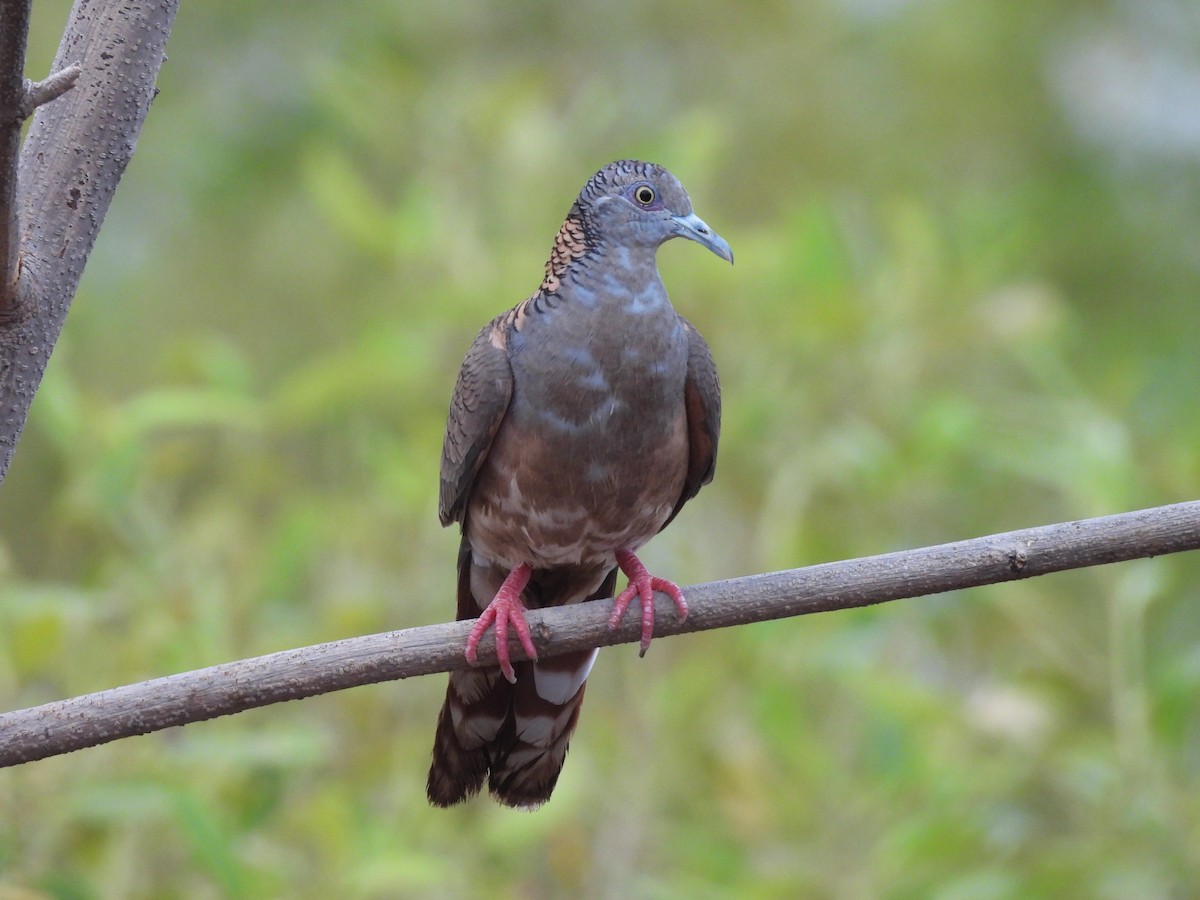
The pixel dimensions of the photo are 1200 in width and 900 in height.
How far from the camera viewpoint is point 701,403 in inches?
123

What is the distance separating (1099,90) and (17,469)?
518cm

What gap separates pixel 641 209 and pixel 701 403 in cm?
43

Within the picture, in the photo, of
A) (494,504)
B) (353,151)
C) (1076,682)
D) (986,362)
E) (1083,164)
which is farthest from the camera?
(1083,164)

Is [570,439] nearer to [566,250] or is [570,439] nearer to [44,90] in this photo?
[566,250]

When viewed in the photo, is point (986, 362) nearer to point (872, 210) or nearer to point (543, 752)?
point (872, 210)

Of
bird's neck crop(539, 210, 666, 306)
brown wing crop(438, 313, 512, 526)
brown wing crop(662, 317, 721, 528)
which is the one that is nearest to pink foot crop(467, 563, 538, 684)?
brown wing crop(438, 313, 512, 526)

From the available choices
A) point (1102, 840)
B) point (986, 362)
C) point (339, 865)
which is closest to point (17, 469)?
point (339, 865)

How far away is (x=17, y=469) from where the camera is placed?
548cm

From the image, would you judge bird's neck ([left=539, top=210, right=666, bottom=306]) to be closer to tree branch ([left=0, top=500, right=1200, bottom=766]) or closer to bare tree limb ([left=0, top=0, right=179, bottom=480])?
tree branch ([left=0, top=500, right=1200, bottom=766])

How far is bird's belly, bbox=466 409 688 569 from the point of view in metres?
3.01

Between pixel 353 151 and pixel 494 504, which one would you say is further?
pixel 353 151

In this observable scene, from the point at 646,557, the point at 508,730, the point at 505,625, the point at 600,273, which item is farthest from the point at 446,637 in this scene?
the point at 646,557

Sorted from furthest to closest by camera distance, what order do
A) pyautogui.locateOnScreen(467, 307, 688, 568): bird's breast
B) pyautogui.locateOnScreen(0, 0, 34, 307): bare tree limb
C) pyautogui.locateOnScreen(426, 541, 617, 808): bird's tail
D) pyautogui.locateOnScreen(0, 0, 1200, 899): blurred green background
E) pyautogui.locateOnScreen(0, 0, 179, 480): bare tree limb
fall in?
pyautogui.locateOnScreen(0, 0, 1200, 899): blurred green background → pyautogui.locateOnScreen(426, 541, 617, 808): bird's tail → pyautogui.locateOnScreen(467, 307, 688, 568): bird's breast → pyautogui.locateOnScreen(0, 0, 179, 480): bare tree limb → pyautogui.locateOnScreen(0, 0, 34, 307): bare tree limb

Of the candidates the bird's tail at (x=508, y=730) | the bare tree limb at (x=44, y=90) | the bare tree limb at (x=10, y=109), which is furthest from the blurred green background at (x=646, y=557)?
the bare tree limb at (x=44, y=90)
